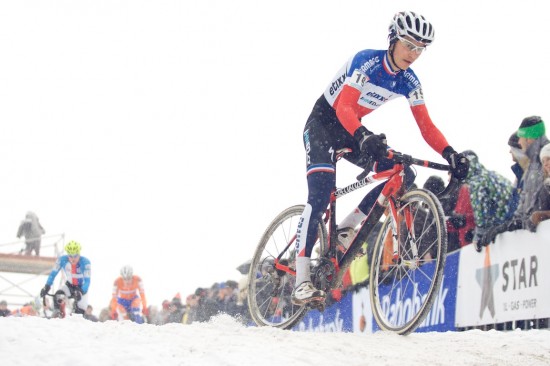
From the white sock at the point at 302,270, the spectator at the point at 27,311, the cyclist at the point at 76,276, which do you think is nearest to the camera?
the white sock at the point at 302,270

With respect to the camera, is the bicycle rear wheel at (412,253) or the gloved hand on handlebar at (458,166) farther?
the gloved hand on handlebar at (458,166)

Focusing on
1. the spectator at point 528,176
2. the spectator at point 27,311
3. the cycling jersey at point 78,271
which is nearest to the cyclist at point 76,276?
the cycling jersey at point 78,271

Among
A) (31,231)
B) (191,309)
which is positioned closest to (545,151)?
(191,309)

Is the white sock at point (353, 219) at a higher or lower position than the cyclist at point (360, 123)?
lower

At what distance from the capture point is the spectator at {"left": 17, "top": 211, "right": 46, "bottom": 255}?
2545 centimetres

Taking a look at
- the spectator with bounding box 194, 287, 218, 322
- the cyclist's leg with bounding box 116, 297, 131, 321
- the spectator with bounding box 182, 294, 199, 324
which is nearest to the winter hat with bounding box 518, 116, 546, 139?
the spectator with bounding box 194, 287, 218, 322

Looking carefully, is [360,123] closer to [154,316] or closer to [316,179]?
[316,179]

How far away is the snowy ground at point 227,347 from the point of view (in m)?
4.73

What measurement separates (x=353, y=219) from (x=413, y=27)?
1858 mm

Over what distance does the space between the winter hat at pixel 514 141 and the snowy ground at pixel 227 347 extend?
2741 millimetres

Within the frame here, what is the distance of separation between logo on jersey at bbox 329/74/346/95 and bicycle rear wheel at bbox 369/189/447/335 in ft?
4.26

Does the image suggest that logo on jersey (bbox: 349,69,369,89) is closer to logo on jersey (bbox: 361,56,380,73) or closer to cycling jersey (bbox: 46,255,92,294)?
logo on jersey (bbox: 361,56,380,73)

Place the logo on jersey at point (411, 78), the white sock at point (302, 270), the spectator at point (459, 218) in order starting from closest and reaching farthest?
the logo on jersey at point (411, 78)
the white sock at point (302, 270)
the spectator at point (459, 218)

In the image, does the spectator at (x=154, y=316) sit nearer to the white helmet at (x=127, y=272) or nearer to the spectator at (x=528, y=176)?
the white helmet at (x=127, y=272)
